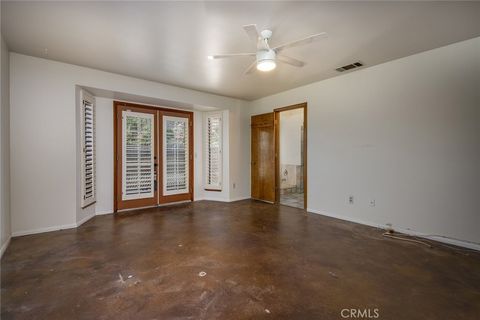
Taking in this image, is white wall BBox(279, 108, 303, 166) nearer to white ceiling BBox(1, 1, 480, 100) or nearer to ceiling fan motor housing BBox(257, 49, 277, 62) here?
white ceiling BBox(1, 1, 480, 100)

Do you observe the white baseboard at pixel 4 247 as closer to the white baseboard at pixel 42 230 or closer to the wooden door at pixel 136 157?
the white baseboard at pixel 42 230

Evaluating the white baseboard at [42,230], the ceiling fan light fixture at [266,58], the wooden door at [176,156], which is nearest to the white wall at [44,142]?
the white baseboard at [42,230]

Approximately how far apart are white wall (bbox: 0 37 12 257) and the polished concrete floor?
0.86 ft

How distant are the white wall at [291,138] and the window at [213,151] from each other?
1642mm

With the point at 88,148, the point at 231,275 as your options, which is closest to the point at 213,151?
the point at 88,148

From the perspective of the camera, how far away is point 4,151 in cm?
288

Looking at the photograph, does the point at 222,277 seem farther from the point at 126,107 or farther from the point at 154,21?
the point at 126,107

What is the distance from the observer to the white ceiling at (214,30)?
7.24 ft

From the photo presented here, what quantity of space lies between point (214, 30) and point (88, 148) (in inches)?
128

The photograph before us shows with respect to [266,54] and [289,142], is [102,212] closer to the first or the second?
[266,54]

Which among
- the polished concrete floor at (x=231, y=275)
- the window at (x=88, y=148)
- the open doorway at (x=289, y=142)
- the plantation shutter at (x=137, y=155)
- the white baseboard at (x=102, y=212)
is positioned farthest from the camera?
the open doorway at (x=289, y=142)

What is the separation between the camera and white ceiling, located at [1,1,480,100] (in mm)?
2207

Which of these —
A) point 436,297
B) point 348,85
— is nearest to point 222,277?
point 436,297

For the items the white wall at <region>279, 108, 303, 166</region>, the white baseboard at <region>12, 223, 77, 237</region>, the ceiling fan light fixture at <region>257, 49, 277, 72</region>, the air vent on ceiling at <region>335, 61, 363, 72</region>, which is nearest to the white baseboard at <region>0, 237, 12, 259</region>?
the white baseboard at <region>12, 223, 77, 237</region>
